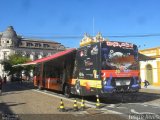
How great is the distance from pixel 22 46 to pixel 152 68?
7772cm

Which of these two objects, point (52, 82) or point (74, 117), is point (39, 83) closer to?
point (52, 82)

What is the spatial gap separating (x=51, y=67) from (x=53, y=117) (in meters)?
14.7

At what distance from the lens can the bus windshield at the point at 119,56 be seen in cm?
1758

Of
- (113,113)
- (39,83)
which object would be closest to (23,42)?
(39,83)

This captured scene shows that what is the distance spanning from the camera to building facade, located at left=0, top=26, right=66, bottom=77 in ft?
368

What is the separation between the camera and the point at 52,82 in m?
27.0

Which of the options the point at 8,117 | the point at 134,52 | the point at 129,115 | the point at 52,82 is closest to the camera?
the point at 8,117

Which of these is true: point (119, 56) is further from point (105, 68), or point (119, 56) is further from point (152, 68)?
point (152, 68)

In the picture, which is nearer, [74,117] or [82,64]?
[74,117]

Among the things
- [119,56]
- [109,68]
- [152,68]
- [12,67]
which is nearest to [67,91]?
[109,68]

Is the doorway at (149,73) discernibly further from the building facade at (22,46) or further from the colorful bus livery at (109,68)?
the building facade at (22,46)

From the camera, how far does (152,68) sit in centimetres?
4647

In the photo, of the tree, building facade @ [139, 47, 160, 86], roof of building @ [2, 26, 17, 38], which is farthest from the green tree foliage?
roof of building @ [2, 26, 17, 38]

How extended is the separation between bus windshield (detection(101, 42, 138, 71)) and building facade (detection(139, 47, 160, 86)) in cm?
2624
